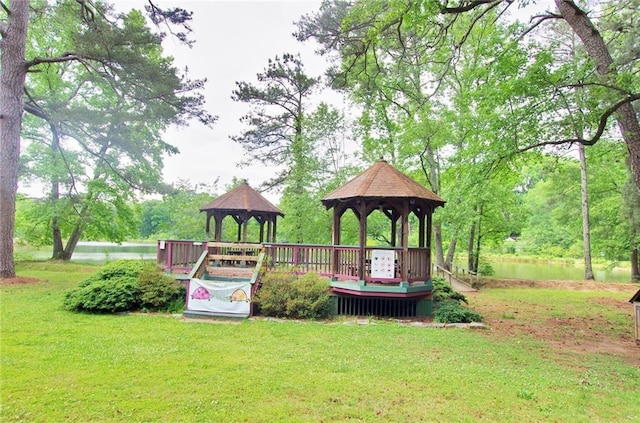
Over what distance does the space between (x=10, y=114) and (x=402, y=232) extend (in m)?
12.9

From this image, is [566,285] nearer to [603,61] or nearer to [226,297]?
[603,61]

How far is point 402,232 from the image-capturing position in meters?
9.24

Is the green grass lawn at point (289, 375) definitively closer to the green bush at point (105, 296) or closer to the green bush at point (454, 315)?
the green bush at point (105, 296)

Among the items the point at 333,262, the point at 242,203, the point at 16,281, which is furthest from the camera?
the point at 242,203

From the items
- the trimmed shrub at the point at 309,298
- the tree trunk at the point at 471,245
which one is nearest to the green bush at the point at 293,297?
the trimmed shrub at the point at 309,298

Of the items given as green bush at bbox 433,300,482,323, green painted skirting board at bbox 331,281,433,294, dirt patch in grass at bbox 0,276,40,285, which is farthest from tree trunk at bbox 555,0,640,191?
dirt patch in grass at bbox 0,276,40,285

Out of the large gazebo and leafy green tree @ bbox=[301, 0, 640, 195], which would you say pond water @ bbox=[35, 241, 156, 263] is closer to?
the large gazebo

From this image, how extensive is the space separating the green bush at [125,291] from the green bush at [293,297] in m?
2.43

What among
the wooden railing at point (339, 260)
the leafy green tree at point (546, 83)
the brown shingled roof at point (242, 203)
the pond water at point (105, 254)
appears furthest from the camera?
the pond water at point (105, 254)

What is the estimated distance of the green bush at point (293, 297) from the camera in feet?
28.4

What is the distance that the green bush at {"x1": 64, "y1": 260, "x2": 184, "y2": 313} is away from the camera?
8.36 metres

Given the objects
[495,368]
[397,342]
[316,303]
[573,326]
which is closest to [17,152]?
[316,303]

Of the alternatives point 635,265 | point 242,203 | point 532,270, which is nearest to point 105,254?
point 242,203

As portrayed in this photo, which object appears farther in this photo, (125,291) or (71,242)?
(71,242)
